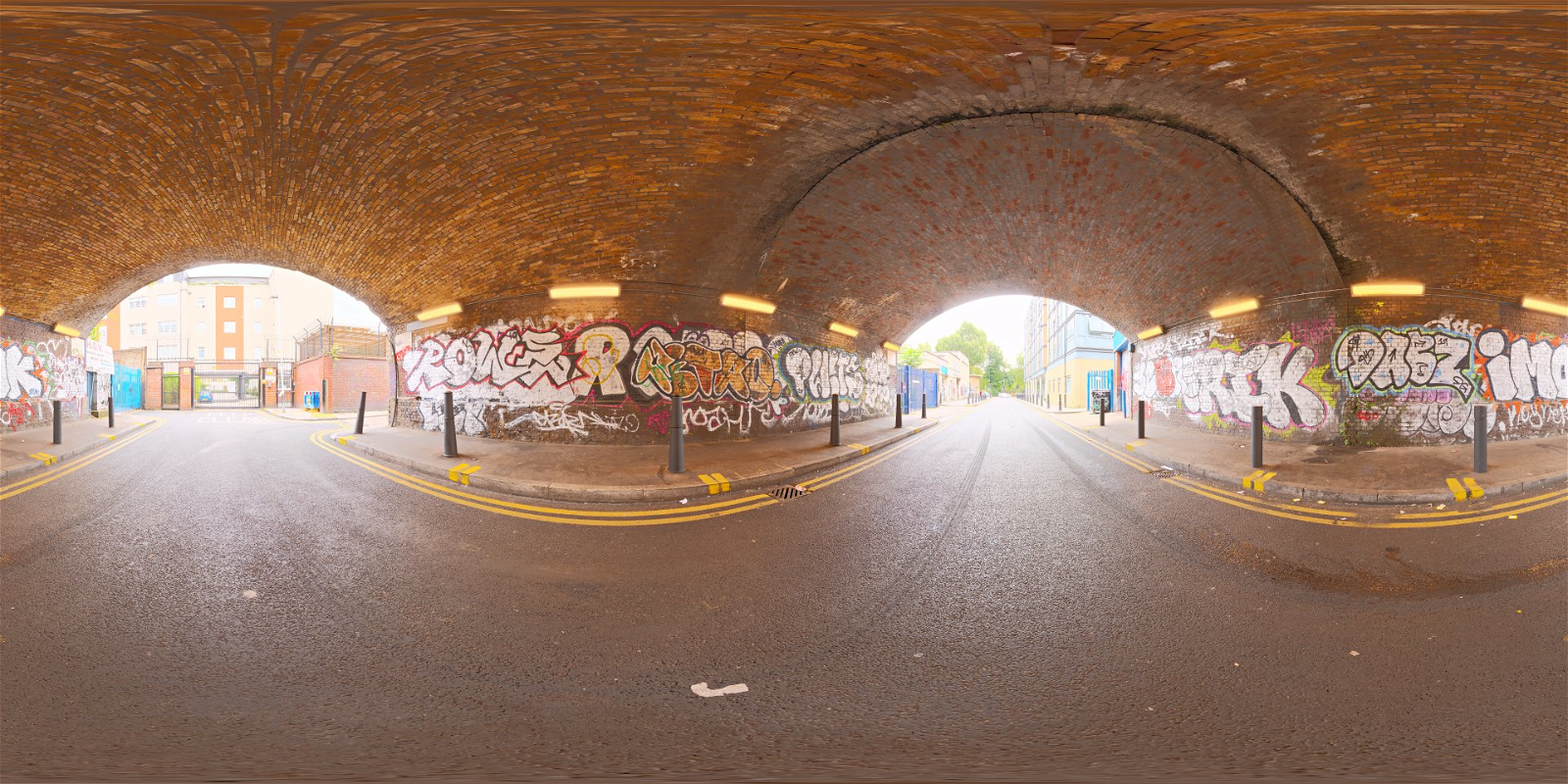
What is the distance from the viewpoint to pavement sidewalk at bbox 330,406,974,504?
6930 millimetres

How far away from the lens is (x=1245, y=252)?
1119 centimetres

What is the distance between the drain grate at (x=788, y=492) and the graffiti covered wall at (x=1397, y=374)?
11.7 metres

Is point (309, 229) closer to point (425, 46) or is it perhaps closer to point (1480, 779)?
point (425, 46)

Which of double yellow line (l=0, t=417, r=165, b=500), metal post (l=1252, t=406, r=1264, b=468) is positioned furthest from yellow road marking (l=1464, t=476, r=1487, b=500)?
double yellow line (l=0, t=417, r=165, b=500)

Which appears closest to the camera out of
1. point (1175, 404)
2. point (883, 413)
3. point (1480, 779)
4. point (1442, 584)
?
point (1480, 779)

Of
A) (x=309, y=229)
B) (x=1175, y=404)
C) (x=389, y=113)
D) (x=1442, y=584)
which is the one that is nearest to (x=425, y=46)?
(x=389, y=113)

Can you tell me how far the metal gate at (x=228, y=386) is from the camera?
3666cm

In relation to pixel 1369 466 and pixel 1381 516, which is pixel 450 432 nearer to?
pixel 1381 516

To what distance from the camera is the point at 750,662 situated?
8.94ft

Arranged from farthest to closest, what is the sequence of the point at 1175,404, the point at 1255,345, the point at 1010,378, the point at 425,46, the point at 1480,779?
1. the point at 1010,378
2. the point at 1175,404
3. the point at 1255,345
4. the point at 425,46
5. the point at 1480,779

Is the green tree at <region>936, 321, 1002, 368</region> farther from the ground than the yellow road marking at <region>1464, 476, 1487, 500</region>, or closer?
farther from the ground

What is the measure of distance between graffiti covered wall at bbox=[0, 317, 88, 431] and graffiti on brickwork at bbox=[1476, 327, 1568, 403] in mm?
32853

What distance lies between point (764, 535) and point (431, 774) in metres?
3.11

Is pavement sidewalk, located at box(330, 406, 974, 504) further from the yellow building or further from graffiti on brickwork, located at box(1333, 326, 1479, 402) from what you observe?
the yellow building
